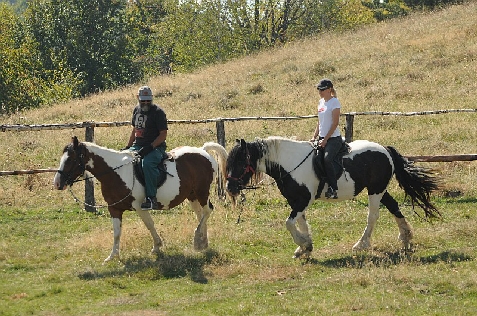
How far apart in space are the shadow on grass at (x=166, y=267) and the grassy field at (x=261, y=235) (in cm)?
3

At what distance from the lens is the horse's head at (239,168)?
1016 centimetres

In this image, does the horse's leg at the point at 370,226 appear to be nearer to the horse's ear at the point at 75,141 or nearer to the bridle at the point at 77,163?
the bridle at the point at 77,163

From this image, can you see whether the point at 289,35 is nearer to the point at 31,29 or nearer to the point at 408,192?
the point at 31,29

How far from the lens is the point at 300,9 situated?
45281 millimetres

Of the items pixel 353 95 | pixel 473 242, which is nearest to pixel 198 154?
pixel 473 242

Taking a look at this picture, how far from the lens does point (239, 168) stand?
33.4 feet

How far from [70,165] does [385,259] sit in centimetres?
469

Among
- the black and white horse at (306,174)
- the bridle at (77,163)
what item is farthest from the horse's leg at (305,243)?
the bridle at (77,163)

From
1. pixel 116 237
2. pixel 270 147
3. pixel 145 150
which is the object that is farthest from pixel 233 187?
pixel 116 237

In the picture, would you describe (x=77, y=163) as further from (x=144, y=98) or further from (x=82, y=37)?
(x=82, y=37)

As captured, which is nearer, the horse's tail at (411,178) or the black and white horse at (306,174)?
the black and white horse at (306,174)

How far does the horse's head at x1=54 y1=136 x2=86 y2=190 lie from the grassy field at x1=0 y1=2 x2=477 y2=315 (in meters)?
1.29

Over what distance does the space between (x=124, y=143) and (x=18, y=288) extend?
12798mm

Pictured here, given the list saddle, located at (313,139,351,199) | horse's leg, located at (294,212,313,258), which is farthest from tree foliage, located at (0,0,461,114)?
saddle, located at (313,139,351,199)
